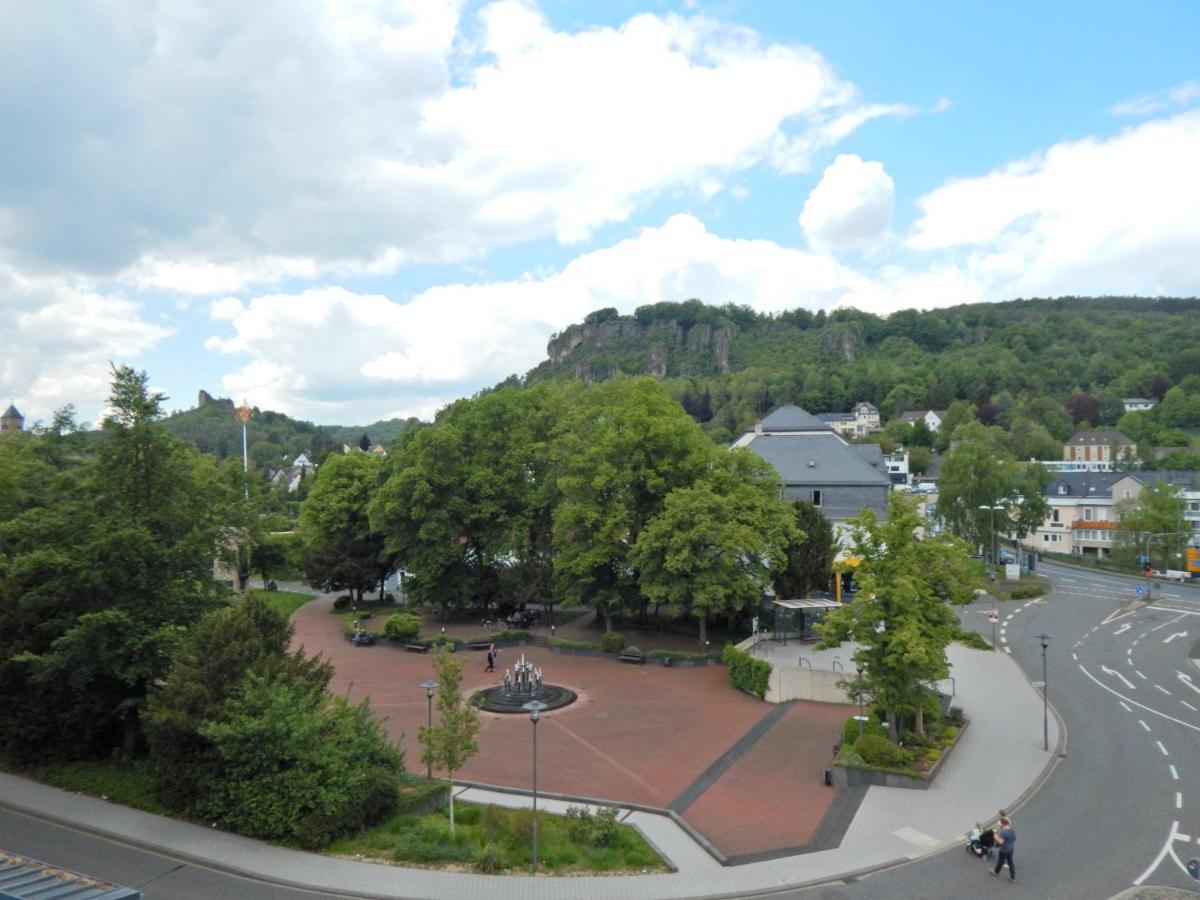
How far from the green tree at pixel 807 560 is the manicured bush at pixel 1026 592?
678 inches

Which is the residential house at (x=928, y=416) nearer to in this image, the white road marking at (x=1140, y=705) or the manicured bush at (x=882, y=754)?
the white road marking at (x=1140, y=705)

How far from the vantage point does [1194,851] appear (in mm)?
15352

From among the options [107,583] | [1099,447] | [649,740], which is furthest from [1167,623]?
[1099,447]

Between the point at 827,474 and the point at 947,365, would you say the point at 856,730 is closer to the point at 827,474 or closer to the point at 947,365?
the point at 827,474

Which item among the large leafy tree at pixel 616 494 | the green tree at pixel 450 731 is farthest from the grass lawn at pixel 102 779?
the large leafy tree at pixel 616 494

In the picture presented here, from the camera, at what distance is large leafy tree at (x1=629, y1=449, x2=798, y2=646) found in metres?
31.2

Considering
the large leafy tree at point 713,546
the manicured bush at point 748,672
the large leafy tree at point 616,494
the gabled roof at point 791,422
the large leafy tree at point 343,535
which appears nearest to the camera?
the manicured bush at point 748,672

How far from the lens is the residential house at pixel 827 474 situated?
49531mm

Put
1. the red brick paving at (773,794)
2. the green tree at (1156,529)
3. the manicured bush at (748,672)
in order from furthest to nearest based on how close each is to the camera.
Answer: the green tree at (1156,529) < the manicured bush at (748,672) < the red brick paving at (773,794)

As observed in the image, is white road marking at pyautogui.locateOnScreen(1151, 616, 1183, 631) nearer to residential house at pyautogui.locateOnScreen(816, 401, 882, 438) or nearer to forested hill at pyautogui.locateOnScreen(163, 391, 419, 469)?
residential house at pyautogui.locateOnScreen(816, 401, 882, 438)

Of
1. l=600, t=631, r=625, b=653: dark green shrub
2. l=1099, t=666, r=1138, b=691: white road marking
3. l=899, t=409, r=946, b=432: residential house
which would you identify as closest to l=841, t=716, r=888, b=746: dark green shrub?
l=1099, t=666, r=1138, b=691: white road marking

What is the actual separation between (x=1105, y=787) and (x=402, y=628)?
1095 inches

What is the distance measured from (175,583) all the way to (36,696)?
419 centimetres

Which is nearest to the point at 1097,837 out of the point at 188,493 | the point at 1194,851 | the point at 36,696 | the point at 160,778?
the point at 1194,851
